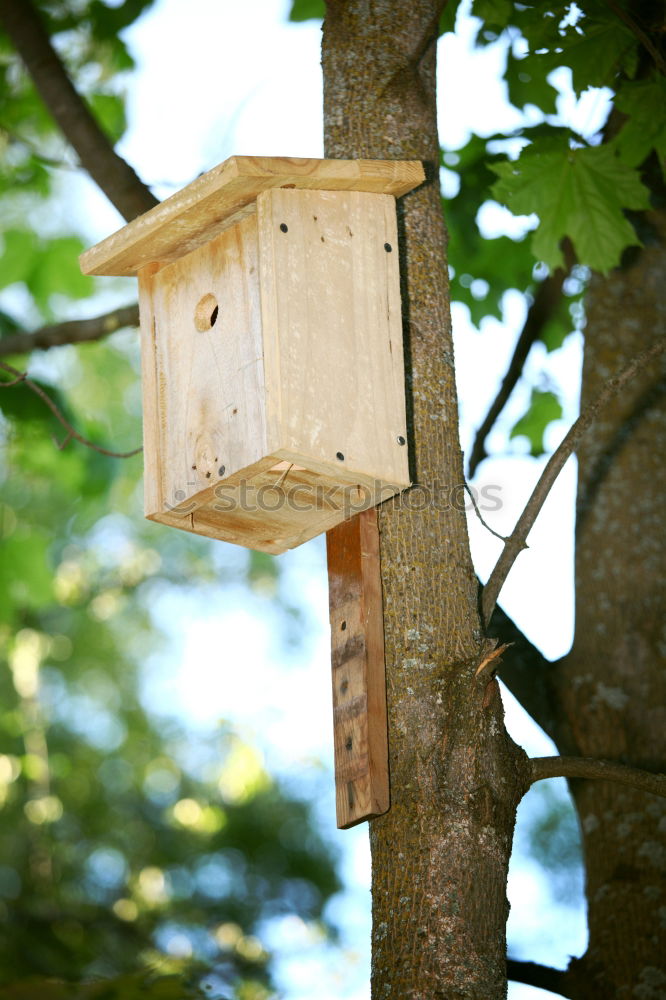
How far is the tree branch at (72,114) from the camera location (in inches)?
131

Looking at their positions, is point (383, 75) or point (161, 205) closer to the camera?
point (161, 205)

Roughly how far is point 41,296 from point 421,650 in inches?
123

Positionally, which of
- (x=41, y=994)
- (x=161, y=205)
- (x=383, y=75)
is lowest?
(x=41, y=994)

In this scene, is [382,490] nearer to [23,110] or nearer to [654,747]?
[654,747]

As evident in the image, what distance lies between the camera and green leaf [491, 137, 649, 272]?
10.8 feet

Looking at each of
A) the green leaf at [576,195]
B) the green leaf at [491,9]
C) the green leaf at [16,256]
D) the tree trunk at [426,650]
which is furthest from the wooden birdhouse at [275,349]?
the green leaf at [16,256]

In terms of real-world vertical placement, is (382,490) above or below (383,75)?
below

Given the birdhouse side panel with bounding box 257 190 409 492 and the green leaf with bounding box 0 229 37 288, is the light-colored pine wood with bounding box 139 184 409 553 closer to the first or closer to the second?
the birdhouse side panel with bounding box 257 190 409 492

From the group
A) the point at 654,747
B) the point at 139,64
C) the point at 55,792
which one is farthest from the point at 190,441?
the point at 55,792

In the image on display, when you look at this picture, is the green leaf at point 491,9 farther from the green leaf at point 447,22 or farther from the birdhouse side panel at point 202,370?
the birdhouse side panel at point 202,370

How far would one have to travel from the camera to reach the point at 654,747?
3.22 meters

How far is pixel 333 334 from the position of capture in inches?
97.9

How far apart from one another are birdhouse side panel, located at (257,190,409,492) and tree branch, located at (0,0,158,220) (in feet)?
2.96

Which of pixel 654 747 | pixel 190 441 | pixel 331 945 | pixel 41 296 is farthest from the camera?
pixel 331 945
